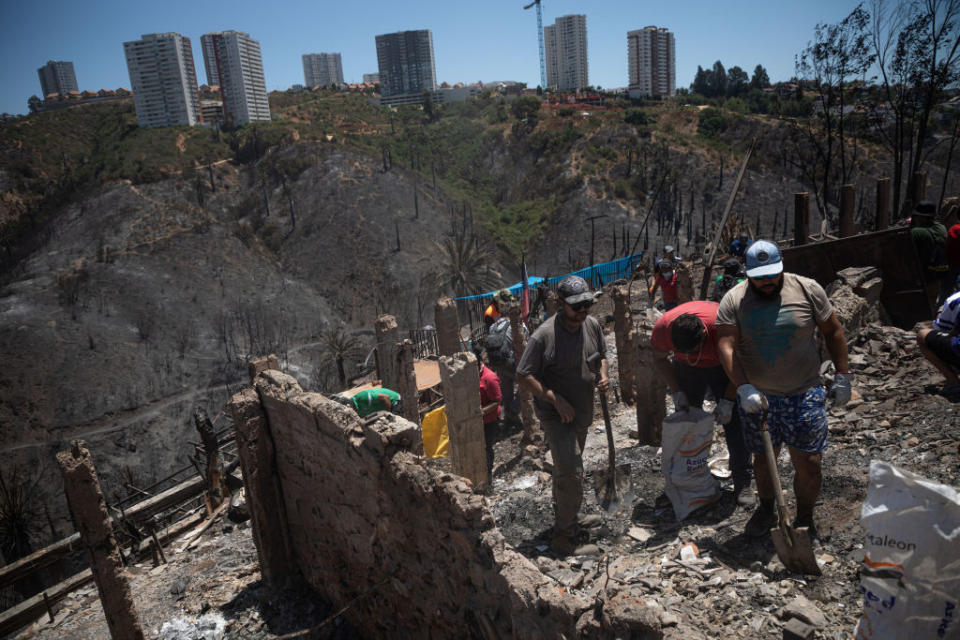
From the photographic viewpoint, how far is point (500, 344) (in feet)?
24.1

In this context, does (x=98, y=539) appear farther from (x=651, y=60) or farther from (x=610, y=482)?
(x=651, y=60)

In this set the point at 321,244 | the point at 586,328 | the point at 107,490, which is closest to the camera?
the point at 586,328

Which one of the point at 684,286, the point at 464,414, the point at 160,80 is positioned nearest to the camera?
the point at 464,414

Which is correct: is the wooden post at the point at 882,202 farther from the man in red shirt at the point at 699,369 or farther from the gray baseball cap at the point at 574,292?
the gray baseball cap at the point at 574,292

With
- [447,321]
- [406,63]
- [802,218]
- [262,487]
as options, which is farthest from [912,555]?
[406,63]

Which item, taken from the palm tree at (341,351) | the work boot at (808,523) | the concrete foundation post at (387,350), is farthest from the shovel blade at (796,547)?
the palm tree at (341,351)

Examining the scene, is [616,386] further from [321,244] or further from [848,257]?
[321,244]

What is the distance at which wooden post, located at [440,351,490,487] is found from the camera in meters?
5.71

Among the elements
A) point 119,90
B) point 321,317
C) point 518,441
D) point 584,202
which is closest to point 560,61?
point 584,202

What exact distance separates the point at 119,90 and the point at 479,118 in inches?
2085

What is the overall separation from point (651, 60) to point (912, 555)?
9634 cm

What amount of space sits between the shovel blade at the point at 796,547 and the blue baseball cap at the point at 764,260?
54.9 inches

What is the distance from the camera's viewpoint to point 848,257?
24.7 feet

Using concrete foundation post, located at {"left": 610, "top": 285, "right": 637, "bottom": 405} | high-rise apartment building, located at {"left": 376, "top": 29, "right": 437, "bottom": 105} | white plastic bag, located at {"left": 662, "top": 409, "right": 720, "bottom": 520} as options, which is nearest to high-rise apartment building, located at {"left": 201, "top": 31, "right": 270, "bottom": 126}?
high-rise apartment building, located at {"left": 376, "top": 29, "right": 437, "bottom": 105}
